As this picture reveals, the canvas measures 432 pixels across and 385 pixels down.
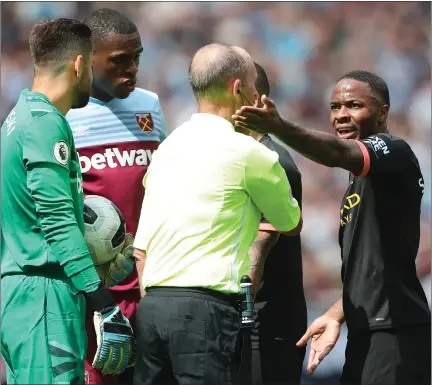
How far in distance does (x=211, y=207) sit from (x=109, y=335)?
27.0 inches

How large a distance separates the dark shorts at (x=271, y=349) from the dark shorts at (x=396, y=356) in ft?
2.57

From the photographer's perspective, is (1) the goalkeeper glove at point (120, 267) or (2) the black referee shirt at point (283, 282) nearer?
(1) the goalkeeper glove at point (120, 267)

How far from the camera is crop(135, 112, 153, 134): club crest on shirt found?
5.07 meters

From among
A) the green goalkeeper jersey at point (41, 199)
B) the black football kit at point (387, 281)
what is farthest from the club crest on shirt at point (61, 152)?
the black football kit at point (387, 281)

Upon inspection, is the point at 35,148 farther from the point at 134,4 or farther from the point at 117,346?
the point at 134,4

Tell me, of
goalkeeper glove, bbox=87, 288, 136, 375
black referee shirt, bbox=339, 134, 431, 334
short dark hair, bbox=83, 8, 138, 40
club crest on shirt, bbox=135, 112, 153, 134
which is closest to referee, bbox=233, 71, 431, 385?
black referee shirt, bbox=339, 134, 431, 334

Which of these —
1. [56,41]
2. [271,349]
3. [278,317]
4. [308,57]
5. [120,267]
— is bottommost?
[271,349]

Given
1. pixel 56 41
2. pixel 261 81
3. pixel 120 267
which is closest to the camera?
pixel 56 41

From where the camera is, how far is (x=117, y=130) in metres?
4.98

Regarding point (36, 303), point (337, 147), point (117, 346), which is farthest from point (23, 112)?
point (337, 147)

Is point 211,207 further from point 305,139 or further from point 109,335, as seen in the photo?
point 109,335

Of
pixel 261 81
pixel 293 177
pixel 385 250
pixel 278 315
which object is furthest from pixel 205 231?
pixel 261 81

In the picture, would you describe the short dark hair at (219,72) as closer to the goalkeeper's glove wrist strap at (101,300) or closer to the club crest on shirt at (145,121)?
the goalkeeper's glove wrist strap at (101,300)

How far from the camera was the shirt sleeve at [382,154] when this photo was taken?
4.04 metres
